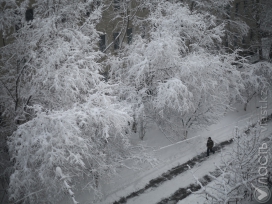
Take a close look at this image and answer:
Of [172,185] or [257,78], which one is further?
[257,78]

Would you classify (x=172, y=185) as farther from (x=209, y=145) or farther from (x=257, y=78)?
(x=257, y=78)

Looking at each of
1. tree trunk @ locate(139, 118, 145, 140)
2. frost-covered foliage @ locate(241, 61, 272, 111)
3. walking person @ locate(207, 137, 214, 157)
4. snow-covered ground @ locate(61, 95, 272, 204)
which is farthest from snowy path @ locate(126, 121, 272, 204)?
frost-covered foliage @ locate(241, 61, 272, 111)

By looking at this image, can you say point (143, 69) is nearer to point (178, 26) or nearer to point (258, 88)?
point (178, 26)

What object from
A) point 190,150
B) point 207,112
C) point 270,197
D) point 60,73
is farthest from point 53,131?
point 207,112

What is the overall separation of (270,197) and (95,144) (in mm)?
6981

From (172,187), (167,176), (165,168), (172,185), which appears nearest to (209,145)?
(165,168)

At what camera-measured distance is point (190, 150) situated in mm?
14000

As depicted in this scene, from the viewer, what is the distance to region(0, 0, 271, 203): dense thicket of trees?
26.9 ft

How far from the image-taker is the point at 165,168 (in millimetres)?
12555

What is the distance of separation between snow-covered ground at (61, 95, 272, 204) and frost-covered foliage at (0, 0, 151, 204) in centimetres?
97

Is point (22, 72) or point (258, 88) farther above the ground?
point (22, 72)

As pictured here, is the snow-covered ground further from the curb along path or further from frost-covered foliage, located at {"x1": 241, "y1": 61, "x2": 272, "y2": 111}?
frost-covered foliage, located at {"x1": 241, "y1": 61, "x2": 272, "y2": 111}

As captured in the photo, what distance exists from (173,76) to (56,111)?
7.32 m

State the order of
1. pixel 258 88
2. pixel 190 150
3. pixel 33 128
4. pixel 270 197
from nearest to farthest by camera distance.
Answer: pixel 270 197
pixel 33 128
pixel 190 150
pixel 258 88
